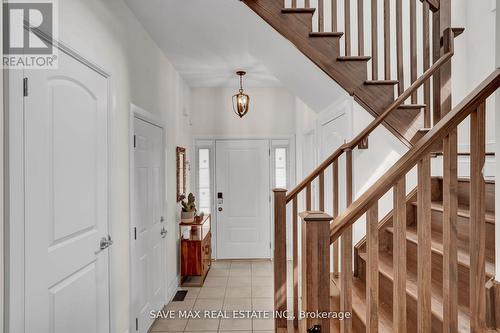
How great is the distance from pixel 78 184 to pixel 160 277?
6.10ft

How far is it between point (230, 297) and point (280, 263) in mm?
1635

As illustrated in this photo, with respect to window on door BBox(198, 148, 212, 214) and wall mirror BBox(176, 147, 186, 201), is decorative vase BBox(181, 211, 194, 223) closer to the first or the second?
wall mirror BBox(176, 147, 186, 201)

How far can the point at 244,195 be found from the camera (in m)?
5.03

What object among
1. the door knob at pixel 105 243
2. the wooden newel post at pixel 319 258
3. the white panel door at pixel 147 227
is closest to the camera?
the wooden newel post at pixel 319 258

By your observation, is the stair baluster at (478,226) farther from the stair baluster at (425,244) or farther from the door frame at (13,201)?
the door frame at (13,201)

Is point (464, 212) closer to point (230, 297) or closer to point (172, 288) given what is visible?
point (230, 297)

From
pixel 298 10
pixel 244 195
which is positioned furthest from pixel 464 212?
pixel 244 195

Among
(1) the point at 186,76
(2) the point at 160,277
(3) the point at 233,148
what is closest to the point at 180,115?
(1) the point at 186,76

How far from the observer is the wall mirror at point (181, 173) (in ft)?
13.3

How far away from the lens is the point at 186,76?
436cm

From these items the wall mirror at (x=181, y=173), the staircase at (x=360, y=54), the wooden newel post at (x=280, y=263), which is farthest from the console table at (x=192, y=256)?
the staircase at (x=360, y=54)

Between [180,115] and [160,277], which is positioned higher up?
[180,115]

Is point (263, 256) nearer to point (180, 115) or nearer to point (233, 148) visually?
point (233, 148)

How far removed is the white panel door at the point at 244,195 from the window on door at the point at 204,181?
15 centimetres
